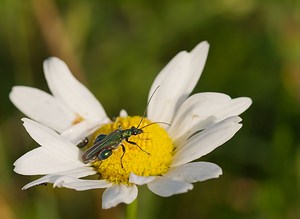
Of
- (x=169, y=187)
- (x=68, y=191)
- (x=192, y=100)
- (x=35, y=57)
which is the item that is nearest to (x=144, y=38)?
(x=35, y=57)

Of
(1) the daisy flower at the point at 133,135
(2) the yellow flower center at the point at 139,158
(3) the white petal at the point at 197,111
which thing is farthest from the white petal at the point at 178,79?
(2) the yellow flower center at the point at 139,158

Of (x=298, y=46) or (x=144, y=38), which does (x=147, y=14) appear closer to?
(x=144, y=38)

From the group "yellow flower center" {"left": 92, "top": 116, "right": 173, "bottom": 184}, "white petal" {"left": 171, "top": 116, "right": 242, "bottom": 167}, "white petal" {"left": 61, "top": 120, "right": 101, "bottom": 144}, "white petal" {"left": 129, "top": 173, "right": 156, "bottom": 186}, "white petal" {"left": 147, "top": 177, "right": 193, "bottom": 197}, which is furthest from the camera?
"white petal" {"left": 61, "top": 120, "right": 101, "bottom": 144}

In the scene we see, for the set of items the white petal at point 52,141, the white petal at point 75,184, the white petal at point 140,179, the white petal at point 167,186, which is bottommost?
the white petal at point 167,186

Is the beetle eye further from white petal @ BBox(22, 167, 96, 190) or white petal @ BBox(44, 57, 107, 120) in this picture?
white petal @ BBox(44, 57, 107, 120)

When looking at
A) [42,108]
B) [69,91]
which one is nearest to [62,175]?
[42,108]

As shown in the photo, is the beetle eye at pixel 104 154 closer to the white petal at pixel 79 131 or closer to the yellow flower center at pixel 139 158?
the yellow flower center at pixel 139 158

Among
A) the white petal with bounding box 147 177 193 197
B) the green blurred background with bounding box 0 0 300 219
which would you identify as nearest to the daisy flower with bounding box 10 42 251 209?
the white petal with bounding box 147 177 193 197

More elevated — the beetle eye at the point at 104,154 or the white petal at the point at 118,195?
the beetle eye at the point at 104,154

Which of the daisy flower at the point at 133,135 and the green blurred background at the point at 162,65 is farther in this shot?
the green blurred background at the point at 162,65
